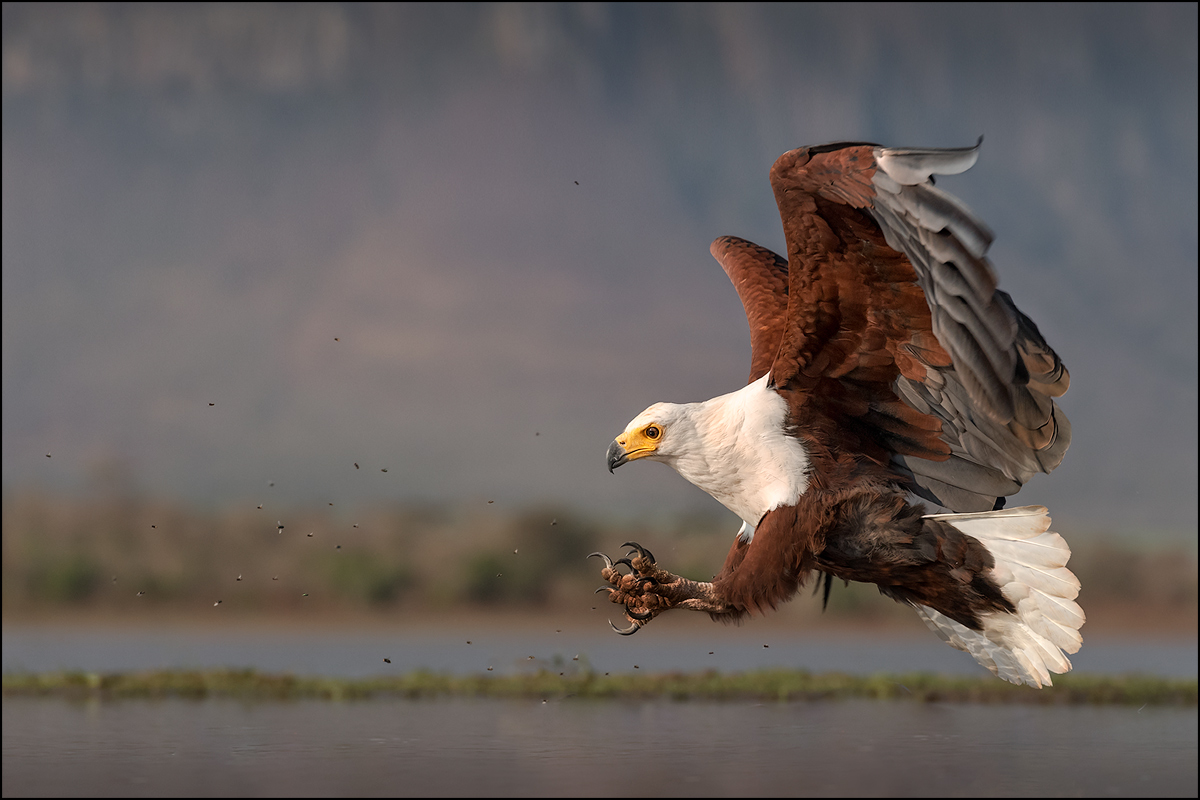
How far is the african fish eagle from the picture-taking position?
518 cm

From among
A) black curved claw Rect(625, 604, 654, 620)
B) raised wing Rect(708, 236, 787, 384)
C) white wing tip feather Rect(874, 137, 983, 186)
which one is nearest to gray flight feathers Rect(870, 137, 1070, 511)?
white wing tip feather Rect(874, 137, 983, 186)

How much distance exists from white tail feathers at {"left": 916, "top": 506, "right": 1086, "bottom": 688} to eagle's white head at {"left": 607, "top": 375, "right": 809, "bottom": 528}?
34.1 inches

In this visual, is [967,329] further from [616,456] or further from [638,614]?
[638,614]

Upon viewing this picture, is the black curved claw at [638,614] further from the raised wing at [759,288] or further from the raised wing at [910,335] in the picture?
the raised wing at [759,288]

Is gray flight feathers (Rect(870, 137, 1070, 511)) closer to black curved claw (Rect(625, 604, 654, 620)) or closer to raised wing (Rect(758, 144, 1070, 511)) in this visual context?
raised wing (Rect(758, 144, 1070, 511))

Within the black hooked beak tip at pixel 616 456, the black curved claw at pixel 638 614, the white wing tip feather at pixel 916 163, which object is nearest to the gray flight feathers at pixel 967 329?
the white wing tip feather at pixel 916 163

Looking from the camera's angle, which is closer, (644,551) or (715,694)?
(644,551)

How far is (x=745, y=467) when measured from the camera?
5715 millimetres

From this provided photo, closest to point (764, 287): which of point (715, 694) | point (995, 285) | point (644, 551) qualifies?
point (644, 551)

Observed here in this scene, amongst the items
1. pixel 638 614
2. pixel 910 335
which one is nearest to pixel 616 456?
pixel 638 614

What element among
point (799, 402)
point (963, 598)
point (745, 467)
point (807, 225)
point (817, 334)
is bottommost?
point (963, 598)

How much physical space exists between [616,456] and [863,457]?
4.77 ft

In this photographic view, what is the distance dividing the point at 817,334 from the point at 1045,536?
5.70ft

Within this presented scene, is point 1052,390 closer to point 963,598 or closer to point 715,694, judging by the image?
point 963,598
